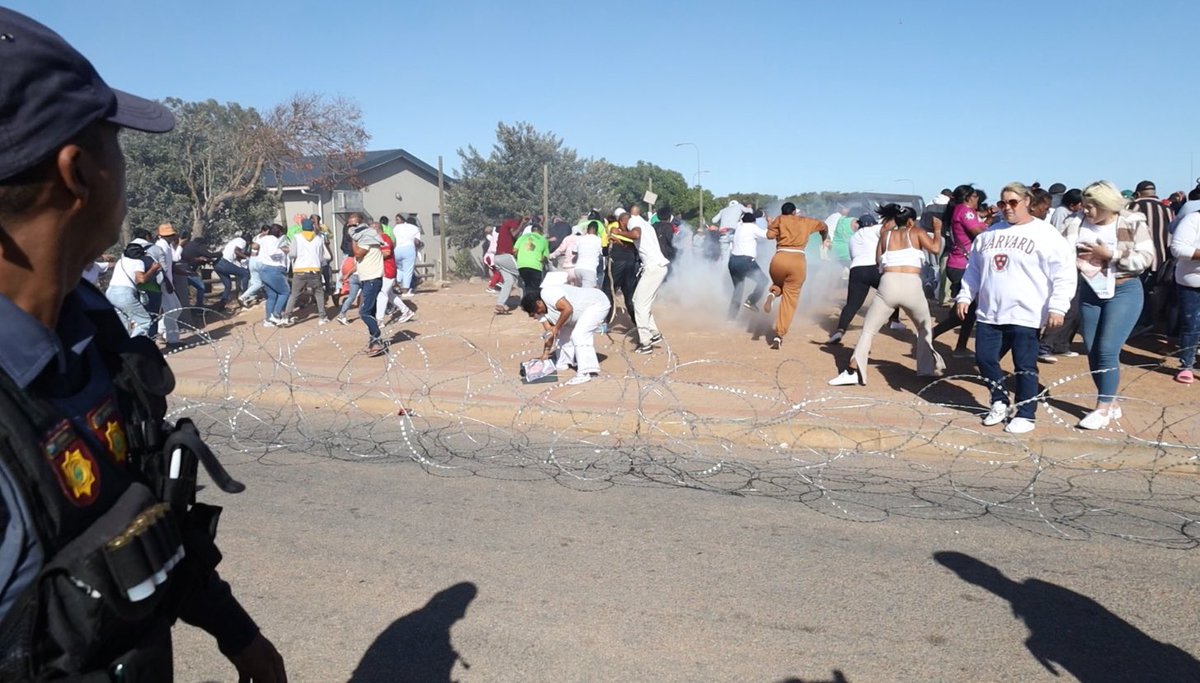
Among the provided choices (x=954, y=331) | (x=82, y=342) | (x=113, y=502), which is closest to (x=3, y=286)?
(x=82, y=342)

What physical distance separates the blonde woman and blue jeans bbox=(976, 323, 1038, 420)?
0.53 meters

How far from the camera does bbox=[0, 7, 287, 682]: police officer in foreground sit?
1.27 metres

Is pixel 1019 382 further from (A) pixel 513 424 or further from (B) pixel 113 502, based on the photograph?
(B) pixel 113 502

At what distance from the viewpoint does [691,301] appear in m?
16.5

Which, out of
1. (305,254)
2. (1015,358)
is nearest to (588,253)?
(305,254)

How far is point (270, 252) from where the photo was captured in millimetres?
14953

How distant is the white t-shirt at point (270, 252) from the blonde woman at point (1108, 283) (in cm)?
1227

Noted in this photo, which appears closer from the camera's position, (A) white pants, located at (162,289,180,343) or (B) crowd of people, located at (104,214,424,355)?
(B) crowd of people, located at (104,214,424,355)

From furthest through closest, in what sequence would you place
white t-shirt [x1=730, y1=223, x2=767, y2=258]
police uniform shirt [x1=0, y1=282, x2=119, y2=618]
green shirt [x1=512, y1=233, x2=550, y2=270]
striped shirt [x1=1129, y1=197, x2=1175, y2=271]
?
green shirt [x1=512, y1=233, x2=550, y2=270] → white t-shirt [x1=730, y1=223, x2=767, y2=258] → striped shirt [x1=1129, y1=197, x2=1175, y2=271] → police uniform shirt [x1=0, y1=282, x2=119, y2=618]

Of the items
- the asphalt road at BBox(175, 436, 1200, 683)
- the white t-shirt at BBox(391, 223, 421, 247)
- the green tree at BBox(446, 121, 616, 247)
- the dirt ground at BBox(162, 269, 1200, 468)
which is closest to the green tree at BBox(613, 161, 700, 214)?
the green tree at BBox(446, 121, 616, 247)

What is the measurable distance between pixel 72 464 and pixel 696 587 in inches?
131

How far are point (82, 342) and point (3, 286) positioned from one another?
0.16 m

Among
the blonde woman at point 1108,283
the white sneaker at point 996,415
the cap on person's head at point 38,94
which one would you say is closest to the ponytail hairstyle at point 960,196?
the blonde woman at point 1108,283

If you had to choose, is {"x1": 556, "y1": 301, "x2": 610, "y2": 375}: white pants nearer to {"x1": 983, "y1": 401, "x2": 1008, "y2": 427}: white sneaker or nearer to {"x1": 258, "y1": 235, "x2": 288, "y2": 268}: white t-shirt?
{"x1": 983, "y1": 401, "x2": 1008, "y2": 427}: white sneaker
